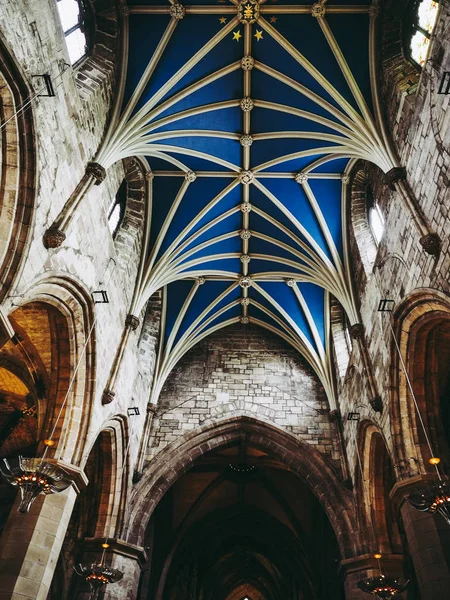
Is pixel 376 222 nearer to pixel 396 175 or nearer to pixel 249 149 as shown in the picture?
pixel 396 175

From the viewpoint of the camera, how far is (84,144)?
31.3 feet

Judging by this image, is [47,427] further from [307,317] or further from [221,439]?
[307,317]

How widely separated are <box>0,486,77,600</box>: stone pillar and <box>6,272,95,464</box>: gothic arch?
1.04m

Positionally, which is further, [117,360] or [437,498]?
[117,360]

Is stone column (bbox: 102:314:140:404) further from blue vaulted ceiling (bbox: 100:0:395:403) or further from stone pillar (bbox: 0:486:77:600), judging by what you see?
stone pillar (bbox: 0:486:77:600)

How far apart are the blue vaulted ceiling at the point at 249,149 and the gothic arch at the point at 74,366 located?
3.04 m

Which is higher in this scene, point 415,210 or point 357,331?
point 357,331

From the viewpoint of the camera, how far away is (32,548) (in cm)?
759

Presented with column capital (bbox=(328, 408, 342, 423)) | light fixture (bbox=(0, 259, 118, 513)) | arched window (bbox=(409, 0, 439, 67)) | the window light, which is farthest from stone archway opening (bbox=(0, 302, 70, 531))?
arched window (bbox=(409, 0, 439, 67))

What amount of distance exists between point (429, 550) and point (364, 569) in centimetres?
420

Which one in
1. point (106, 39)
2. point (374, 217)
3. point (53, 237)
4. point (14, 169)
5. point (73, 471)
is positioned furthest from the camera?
point (374, 217)

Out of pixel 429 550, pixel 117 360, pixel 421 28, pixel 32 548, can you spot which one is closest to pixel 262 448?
pixel 117 360

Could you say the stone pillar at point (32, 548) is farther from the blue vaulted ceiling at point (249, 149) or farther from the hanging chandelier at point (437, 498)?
the blue vaulted ceiling at point (249, 149)

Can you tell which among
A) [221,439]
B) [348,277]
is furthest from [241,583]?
[348,277]
